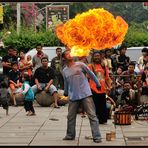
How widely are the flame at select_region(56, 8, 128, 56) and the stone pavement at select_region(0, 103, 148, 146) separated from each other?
194cm

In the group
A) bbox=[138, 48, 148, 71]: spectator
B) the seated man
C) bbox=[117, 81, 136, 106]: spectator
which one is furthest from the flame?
bbox=[138, 48, 148, 71]: spectator

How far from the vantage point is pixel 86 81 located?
38.1 ft

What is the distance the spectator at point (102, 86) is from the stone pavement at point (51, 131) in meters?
0.33

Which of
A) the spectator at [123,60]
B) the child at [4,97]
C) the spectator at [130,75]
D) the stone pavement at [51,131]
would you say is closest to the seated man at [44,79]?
the stone pavement at [51,131]

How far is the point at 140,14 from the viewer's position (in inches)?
3263

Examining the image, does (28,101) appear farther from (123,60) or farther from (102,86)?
(123,60)

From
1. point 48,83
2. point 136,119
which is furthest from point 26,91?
point 136,119

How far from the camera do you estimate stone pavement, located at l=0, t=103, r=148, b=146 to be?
36.8 ft

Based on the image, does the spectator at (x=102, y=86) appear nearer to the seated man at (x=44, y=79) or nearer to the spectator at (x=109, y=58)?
the seated man at (x=44, y=79)

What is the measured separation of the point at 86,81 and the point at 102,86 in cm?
232

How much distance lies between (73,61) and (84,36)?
3249mm

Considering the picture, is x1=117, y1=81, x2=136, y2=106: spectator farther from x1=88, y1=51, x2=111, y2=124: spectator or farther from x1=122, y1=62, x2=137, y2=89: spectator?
x1=88, y1=51, x2=111, y2=124: spectator

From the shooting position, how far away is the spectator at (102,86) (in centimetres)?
1379

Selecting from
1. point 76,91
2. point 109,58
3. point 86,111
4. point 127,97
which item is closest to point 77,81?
point 76,91
